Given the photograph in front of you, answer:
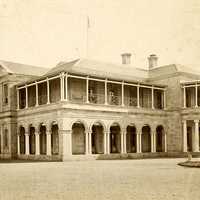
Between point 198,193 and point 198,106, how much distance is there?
25.3m

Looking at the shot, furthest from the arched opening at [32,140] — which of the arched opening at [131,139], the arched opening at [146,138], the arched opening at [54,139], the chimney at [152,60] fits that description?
the chimney at [152,60]

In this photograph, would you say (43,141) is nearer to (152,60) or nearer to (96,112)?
(96,112)

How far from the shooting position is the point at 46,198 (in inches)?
348

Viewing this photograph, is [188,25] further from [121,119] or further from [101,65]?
[101,65]

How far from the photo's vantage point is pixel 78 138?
2972 centimetres

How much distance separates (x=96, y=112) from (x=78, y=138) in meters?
2.45

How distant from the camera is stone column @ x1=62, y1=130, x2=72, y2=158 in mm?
26562

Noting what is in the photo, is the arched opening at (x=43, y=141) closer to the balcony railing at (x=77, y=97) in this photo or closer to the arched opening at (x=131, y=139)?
the balcony railing at (x=77, y=97)

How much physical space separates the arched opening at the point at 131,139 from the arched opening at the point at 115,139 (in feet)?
3.24

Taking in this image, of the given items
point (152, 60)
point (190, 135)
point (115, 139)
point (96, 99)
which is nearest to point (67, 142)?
point (96, 99)

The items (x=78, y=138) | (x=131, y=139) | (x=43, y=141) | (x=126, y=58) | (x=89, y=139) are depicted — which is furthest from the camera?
(x=126, y=58)

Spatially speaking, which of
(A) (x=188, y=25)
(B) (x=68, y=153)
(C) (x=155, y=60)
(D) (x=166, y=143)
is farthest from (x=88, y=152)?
(C) (x=155, y=60)

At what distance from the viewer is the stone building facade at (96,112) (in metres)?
28.1

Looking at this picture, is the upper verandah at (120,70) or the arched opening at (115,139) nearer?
the arched opening at (115,139)
